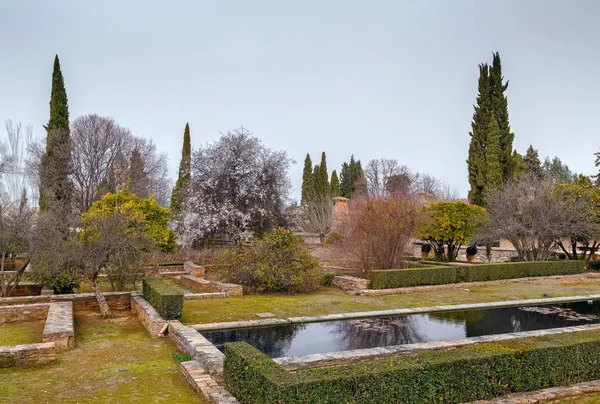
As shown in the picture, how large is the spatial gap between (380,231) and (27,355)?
12686 mm

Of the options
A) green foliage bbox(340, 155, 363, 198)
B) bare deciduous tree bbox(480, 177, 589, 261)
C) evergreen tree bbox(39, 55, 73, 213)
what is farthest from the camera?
green foliage bbox(340, 155, 363, 198)

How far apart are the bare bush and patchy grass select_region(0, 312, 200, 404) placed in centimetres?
996

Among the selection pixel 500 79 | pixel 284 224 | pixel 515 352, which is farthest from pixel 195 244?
pixel 500 79

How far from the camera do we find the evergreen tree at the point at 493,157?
30.9 metres

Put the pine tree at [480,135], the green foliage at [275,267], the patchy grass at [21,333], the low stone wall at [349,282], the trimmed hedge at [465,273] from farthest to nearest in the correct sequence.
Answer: the pine tree at [480,135], the low stone wall at [349,282], the trimmed hedge at [465,273], the green foliage at [275,267], the patchy grass at [21,333]

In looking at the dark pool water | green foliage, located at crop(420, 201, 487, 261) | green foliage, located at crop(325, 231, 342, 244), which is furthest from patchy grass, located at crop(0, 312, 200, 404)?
green foliage, located at crop(420, 201, 487, 261)

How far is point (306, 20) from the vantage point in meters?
16.2

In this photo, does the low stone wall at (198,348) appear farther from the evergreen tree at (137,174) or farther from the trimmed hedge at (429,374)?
the evergreen tree at (137,174)

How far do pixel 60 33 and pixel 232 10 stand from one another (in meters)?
5.60

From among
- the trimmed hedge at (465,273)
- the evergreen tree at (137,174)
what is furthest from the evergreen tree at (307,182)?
the trimmed hedge at (465,273)

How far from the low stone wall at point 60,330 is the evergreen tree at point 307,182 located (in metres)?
37.3

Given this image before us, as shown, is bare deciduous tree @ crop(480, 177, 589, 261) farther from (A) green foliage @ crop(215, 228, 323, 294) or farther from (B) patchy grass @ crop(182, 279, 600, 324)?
(A) green foliage @ crop(215, 228, 323, 294)

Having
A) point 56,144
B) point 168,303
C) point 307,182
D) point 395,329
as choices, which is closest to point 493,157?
point 307,182

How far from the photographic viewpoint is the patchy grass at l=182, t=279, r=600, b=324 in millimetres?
→ 11771
